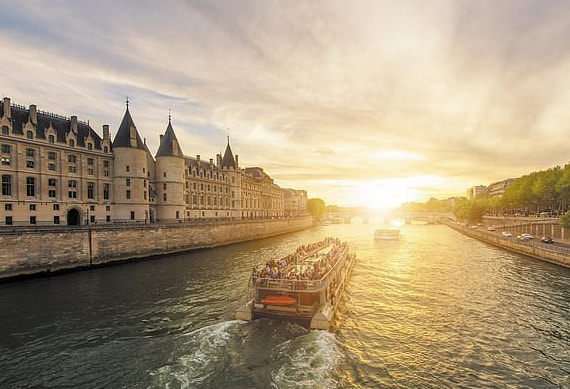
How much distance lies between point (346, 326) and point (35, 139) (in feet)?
159

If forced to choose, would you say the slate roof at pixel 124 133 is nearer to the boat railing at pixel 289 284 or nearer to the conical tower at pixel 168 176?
the conical tower at pixel 168 176

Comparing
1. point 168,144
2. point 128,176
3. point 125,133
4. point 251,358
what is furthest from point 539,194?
point 125,133

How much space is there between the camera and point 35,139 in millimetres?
45281

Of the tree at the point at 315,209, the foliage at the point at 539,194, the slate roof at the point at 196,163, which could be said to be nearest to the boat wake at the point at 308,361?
the foliage at the point at 539,194

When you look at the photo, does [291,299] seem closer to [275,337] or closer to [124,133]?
[275,337]

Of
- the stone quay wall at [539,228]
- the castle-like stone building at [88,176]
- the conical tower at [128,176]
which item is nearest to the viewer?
the castle-like stone building at [88,176]

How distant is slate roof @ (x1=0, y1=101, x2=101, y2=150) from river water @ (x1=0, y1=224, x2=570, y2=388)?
2398 cm

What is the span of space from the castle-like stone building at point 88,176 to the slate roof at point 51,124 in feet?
0.38

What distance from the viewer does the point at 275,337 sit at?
61.3 feet

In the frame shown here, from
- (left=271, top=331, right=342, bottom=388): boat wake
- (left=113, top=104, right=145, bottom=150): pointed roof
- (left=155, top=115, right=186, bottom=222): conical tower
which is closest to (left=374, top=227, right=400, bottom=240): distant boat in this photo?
(left=155, top=115, right=186, bottom=222): conical tower

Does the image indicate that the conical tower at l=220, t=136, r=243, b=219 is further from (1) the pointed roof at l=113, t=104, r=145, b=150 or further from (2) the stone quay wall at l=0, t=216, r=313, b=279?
(1) the pointed roof at l=113, t=104, r=145, b=150

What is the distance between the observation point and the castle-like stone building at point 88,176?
4372 centimetres

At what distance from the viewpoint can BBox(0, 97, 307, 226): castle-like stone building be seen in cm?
4372

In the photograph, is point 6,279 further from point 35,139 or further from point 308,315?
point 308,315
